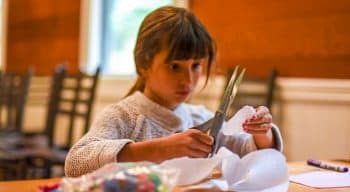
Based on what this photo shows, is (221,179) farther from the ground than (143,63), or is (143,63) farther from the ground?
(143,63)

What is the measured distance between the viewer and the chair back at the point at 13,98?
12.0 ft

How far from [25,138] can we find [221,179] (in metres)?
2.84

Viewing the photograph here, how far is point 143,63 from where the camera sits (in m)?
1.31

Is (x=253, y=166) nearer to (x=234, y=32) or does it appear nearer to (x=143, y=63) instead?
(x=143, y=63)

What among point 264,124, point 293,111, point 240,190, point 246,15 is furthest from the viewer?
point 246,15

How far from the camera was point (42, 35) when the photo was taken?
4711 millimetres

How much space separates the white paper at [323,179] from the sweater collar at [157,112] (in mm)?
335

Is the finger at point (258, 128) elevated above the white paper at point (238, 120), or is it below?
below

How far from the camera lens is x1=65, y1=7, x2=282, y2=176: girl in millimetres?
1072

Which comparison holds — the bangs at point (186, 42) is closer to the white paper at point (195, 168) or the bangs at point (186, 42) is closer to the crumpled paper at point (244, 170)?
the crumpled paper at point (244, 170)

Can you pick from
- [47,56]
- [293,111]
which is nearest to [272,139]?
[293,111]

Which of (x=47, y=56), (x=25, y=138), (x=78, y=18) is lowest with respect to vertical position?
(x=25, y=138)

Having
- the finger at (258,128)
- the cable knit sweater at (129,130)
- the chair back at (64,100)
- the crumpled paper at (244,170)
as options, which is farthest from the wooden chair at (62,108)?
the crumpled paper at (244,170)

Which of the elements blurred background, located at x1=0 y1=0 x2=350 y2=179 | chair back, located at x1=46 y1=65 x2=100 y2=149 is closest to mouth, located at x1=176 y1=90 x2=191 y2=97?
blurred background, located at x1=0 y1=0 x2=350 y2=179
